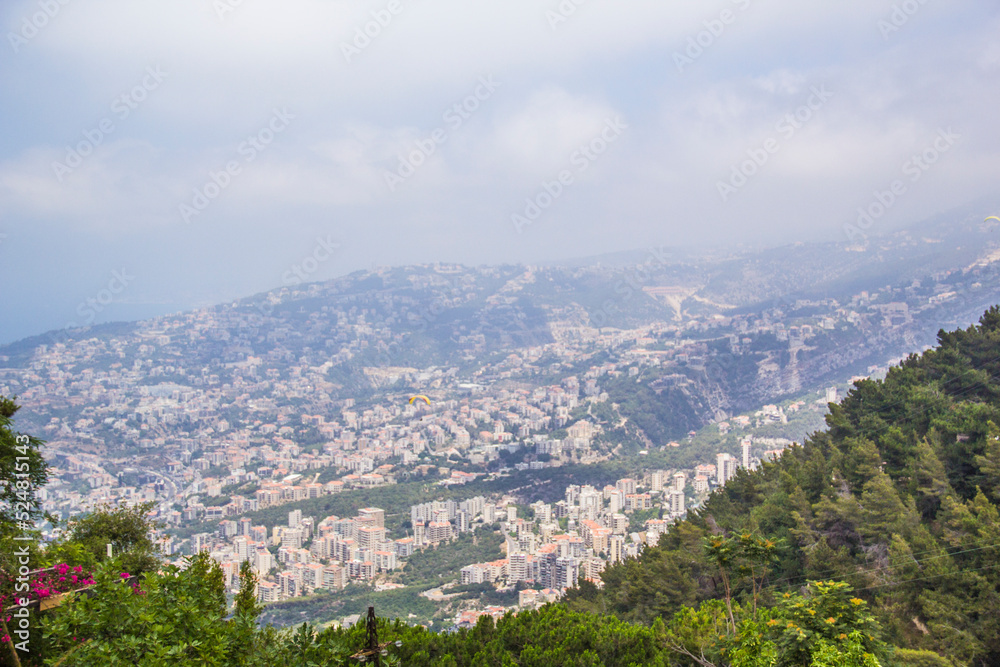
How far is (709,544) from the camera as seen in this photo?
17.1 ft

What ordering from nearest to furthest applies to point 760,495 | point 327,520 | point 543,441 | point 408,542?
point 760,495 → point 408,542 → point 327,520 → point 543,441

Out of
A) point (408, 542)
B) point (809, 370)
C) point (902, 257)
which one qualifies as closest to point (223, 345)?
point (408, 542)

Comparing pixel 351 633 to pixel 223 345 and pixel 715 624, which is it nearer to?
pixel 715 624

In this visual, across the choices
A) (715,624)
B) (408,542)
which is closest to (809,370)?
(408,542)

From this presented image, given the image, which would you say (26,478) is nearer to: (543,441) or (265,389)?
(543,441)

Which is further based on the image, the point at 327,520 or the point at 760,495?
the point at 327,520

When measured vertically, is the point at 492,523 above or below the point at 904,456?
below

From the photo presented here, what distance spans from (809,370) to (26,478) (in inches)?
1557

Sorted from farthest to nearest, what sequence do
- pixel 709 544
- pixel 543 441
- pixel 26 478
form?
1. pixel 543 441
2. pixel 709 544
3. pixel 26 478

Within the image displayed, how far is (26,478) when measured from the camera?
454 centimetres

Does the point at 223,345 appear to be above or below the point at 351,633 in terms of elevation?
above

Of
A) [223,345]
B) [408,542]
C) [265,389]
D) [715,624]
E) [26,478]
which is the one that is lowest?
[408,542]

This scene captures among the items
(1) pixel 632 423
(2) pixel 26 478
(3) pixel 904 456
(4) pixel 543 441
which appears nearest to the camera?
(2) pixel 26 478

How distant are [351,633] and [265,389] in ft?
151
